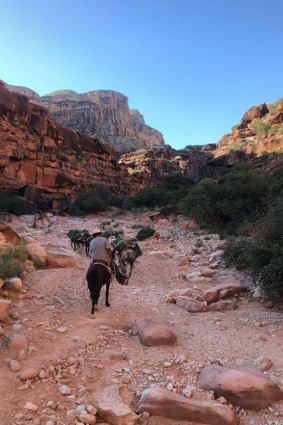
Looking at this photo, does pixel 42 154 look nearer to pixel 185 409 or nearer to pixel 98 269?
pixel 98 269

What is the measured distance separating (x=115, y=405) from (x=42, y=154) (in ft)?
111

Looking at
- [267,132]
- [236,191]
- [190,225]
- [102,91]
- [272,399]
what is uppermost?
[102,91]

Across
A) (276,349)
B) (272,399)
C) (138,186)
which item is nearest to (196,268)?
(276,349)

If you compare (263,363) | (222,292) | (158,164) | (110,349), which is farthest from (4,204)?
(158,164)

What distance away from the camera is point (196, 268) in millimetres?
10016

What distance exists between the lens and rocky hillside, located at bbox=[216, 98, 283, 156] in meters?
34.1

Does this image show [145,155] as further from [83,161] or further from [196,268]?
[196,268]

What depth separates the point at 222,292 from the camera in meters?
7.15

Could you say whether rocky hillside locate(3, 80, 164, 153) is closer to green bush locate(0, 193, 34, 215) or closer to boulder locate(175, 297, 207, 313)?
green bush locate(0, 193, 34, 215)

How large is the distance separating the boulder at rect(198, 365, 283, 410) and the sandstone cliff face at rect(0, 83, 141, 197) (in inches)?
1133

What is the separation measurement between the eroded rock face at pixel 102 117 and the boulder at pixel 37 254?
6715 cm

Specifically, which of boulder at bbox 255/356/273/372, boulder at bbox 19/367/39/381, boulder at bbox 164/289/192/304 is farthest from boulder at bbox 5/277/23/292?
boulder at bbox 255/356/273/372

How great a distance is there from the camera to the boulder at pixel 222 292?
6973 millimetres

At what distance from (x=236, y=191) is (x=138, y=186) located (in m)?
33.4
